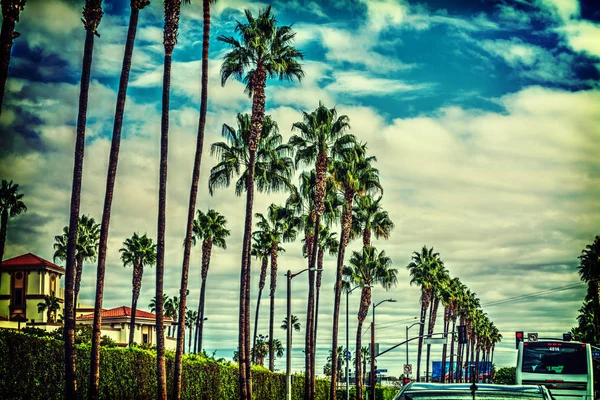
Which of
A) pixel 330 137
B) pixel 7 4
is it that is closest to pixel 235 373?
pixel 330 137

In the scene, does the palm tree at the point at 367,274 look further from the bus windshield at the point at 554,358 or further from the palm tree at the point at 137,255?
the bus windshield at the point at 554,358

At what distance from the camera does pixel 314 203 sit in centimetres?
6494

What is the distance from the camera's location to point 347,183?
66.1 meters

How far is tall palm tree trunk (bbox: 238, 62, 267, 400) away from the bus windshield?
669 inches

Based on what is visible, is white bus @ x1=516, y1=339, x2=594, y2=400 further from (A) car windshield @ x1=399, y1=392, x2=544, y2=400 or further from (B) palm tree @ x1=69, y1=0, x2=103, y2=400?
(A) car windshield @ x1=399, y1=392, x2=544, y2=400

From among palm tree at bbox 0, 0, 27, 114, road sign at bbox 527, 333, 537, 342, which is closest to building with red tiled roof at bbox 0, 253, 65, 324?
road sign at bbox 527, 333, 537, 342

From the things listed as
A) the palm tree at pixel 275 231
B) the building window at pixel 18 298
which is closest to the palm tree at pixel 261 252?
the palm tree at pixel 275 231

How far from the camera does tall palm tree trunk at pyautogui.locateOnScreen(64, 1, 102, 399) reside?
1281 inches

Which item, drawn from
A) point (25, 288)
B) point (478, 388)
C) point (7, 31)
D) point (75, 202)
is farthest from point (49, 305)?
point (478, 388)

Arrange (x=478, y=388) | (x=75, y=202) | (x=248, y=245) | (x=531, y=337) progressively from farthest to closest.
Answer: (x=248, y=245) → (x=531, y=337) → (x=75, y=202) → (x=478, y=388)

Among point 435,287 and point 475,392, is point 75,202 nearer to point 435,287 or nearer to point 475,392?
point 475,392

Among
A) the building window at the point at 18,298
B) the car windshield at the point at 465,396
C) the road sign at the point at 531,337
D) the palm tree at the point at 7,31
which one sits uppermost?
the palm tree at the point at 7,31

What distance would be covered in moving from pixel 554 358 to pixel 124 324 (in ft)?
257

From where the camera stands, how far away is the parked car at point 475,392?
791 cm
